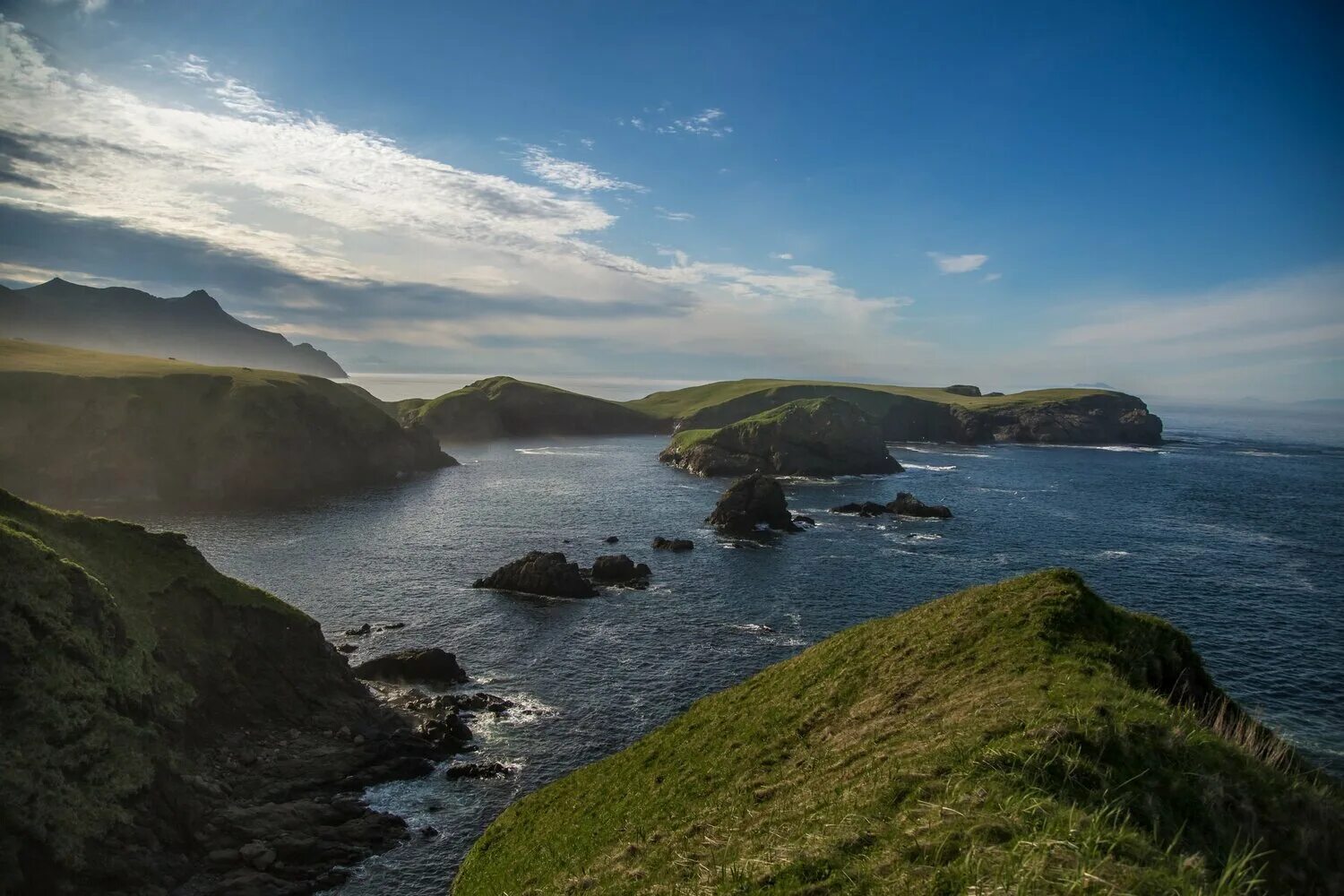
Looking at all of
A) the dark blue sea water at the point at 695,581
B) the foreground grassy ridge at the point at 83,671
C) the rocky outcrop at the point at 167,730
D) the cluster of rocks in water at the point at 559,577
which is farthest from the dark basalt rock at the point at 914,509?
the foreground grassy ridge at the point at 83,671

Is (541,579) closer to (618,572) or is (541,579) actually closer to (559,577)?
(559,577)

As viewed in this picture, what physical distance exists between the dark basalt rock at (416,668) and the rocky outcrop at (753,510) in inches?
2071

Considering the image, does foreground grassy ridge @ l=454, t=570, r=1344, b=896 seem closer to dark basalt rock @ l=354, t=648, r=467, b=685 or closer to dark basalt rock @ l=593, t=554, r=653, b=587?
dark basalt rock @ l=354, t=648, r=467, b=685

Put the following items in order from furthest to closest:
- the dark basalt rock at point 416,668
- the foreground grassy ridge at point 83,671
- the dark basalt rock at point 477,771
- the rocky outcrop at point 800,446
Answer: the rocky outcrop at point 800,446 → the dark basalt rock at point 416,668 → the dark basalt rock at point 477,771 → the foreground grassy ridge at point 83,671

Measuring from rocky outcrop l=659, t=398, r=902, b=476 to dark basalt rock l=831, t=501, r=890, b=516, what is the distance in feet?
134

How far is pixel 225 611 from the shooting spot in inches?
1740

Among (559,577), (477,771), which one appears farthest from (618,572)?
(477,771)

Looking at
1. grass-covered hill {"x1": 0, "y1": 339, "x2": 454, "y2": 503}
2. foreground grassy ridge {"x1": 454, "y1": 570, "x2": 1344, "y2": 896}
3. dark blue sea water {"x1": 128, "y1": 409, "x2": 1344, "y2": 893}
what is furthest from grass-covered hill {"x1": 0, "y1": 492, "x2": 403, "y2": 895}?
grass-covered hill {"x1": 0, "y1": 339, "x2": 454, "y2": 503}

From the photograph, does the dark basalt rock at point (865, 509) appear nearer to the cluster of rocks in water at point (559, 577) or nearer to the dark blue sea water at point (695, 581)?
the dark blue sea water at point (695, 581)

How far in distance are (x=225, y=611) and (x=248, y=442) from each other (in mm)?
94075

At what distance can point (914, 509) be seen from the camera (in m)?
109

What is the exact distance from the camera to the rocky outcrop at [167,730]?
2833cm

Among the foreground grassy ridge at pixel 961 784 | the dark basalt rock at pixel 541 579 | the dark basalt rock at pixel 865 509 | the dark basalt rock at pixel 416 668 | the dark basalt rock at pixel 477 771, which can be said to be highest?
the foreground grassy ridge at pixel 961 784

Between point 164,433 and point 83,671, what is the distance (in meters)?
109
